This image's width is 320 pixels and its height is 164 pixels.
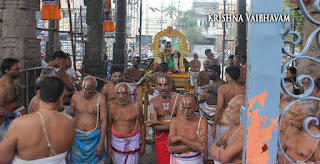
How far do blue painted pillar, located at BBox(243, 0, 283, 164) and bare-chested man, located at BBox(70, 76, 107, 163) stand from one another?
10.7 ft

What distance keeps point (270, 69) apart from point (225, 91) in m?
3.41

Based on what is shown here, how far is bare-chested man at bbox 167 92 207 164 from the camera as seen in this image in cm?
379

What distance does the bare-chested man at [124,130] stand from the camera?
15.7ft

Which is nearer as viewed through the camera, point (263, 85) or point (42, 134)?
point (263, 85)

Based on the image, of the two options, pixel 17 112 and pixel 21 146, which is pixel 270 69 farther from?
pixel 17 112

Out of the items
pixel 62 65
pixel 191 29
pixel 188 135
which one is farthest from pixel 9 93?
pixel 191 29

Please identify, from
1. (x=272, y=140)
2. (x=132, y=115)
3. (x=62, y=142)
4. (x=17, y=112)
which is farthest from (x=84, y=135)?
(x=272, y=140)

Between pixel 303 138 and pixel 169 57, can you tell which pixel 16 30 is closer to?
pixel 169 57

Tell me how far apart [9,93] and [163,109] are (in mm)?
2374

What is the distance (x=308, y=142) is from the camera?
111 inches

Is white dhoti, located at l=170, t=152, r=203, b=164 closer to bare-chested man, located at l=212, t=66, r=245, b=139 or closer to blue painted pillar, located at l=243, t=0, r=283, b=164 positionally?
bare-chested man, located at l=212, t=66, r=245, b=139

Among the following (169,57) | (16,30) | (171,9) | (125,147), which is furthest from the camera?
(171,9)

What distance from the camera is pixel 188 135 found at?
391 cm

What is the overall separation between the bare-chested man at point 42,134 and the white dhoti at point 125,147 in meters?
1.86
